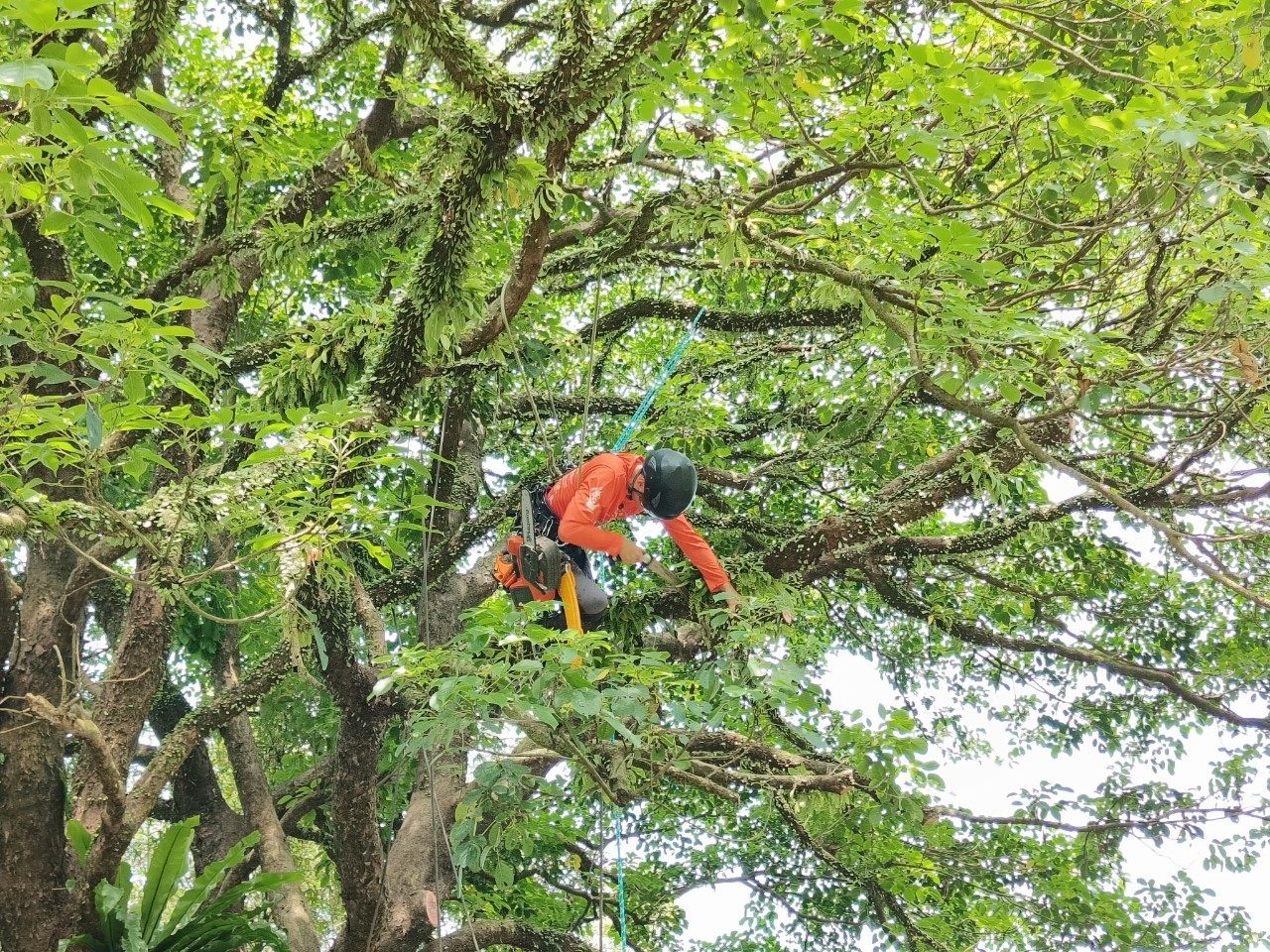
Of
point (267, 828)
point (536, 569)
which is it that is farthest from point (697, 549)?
point (267, 828)

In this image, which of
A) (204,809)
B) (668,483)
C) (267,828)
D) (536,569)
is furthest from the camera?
(204,809)

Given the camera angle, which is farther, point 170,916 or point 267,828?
point 267,828

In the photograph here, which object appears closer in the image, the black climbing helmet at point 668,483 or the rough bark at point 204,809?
the black climbing helmet at point 668,483

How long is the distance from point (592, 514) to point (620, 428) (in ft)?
8.68

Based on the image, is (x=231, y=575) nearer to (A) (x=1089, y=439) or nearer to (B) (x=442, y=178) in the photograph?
(B) (x=442, y=178)

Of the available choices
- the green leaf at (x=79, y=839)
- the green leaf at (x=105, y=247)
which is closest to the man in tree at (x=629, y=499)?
the green leaf at (x=105, y=247)

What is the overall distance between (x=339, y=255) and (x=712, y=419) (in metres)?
2.63

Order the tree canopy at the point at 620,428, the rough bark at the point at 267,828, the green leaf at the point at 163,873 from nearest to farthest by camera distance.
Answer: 1. the tree canopy at the point at 620,428
2. the green leaf at the point at 163,873
3. the rough bark at the point at 267,828

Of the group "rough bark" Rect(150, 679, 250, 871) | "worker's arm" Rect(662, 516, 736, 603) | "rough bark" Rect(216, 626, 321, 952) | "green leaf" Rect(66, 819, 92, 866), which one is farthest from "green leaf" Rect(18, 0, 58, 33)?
"rough bark" Rect(150, 679, 250, 871)

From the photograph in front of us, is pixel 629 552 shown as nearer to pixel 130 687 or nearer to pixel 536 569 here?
pixel 536 569

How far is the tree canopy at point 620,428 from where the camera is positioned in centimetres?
311

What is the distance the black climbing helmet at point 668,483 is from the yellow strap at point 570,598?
0.54 m

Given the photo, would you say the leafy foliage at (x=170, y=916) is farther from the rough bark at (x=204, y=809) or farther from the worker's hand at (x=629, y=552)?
the worker's hand at (x=629, y=552)

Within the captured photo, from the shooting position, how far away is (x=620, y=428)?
6703 mm
